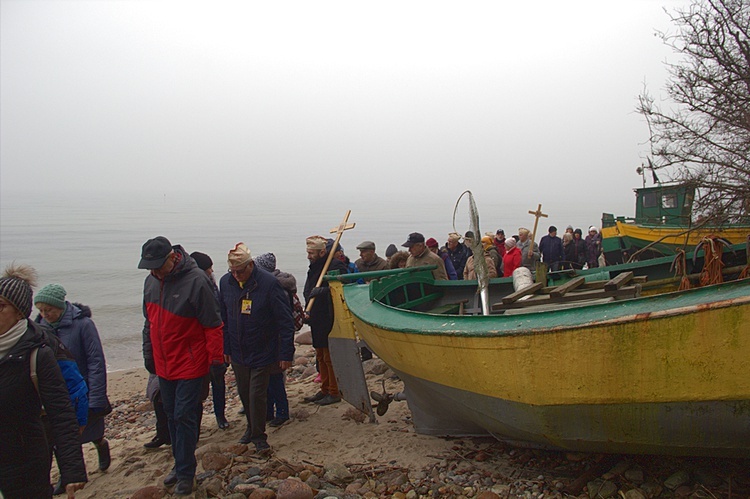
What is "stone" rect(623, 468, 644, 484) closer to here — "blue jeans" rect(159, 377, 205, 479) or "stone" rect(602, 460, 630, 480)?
"stone" rect(602, 460, 630, 480)

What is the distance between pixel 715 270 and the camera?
443 cm

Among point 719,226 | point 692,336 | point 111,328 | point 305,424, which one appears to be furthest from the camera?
point 111,328

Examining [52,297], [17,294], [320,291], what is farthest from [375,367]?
[17,294]

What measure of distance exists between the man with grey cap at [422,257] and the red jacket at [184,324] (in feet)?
11.1

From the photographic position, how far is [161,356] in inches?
156

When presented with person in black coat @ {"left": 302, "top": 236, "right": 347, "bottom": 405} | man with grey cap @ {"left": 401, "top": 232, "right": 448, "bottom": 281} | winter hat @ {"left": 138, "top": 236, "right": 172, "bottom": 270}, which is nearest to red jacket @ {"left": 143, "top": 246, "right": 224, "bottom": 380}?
winter hat @ {"left": 138, "top": 236, "right": 172, "bottom": 270}

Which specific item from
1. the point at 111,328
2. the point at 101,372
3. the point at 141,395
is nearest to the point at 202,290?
the point at 101,372

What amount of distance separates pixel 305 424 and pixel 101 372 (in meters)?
2.08

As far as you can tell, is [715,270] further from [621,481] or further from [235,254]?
[235,254]

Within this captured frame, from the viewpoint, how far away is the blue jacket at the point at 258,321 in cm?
463

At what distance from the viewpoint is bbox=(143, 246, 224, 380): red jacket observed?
3.92m

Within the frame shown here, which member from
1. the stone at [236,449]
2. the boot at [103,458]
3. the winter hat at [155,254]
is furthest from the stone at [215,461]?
the winter hat at [155,254]

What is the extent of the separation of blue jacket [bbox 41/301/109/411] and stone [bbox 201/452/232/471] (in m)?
0.96

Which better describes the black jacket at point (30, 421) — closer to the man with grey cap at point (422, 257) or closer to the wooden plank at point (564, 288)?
the wooden plank at point (564, 288)
